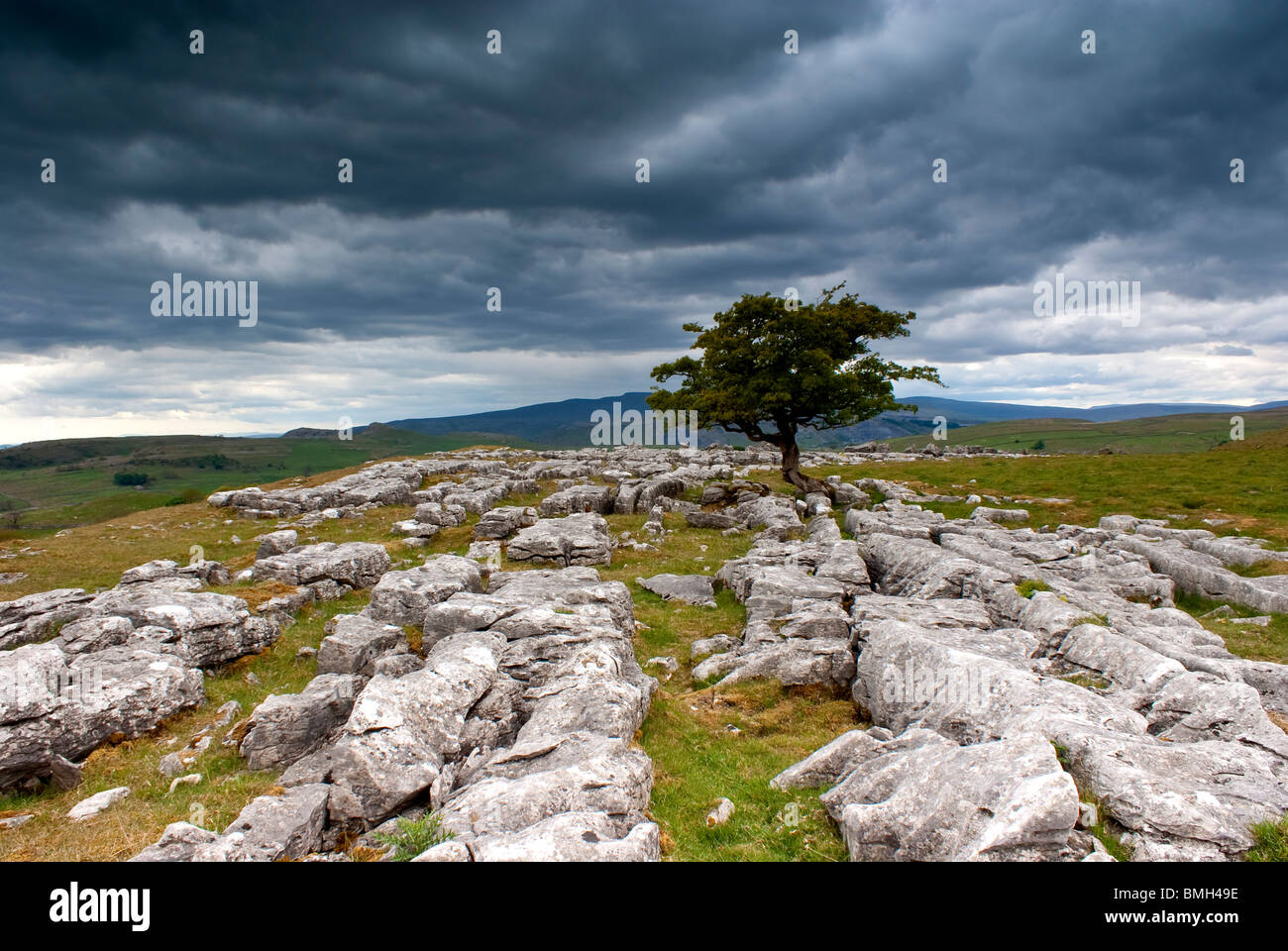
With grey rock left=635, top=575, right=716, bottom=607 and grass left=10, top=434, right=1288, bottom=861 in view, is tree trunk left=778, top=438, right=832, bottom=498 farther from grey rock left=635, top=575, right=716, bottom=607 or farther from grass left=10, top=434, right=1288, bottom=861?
grey rock left=635, top=575, right=716, bottom=607

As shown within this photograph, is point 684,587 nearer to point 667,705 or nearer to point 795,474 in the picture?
point 667,705

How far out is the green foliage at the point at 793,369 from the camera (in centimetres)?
4312

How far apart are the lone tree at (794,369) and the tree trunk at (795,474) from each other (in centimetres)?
52

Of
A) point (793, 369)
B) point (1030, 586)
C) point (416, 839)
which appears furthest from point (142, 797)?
point (793, 369)

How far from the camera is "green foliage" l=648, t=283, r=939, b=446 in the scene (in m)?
43.1

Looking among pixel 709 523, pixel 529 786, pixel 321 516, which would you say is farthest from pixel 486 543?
pixel 529 786

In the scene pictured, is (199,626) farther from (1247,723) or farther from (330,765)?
(1247,723)

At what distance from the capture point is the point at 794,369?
44.7 metres

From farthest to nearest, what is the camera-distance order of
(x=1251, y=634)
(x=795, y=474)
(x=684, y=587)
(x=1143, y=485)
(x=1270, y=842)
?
(x=795, y=474)
(x=1143, y=485)
(x=684, y=587)
(x=1251, y=634)
(x=1270, y=842)

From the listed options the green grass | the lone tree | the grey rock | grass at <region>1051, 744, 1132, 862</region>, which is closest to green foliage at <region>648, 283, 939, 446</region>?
the lone tree

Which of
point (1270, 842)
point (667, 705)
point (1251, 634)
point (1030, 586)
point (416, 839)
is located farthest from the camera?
point (1030, 586)

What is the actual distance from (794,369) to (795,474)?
30.5ft

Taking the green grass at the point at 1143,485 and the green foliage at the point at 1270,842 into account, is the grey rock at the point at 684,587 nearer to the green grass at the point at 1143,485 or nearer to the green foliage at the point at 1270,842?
the green foliage at the point at 1270,842

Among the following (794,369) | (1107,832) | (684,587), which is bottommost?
(684,587)
